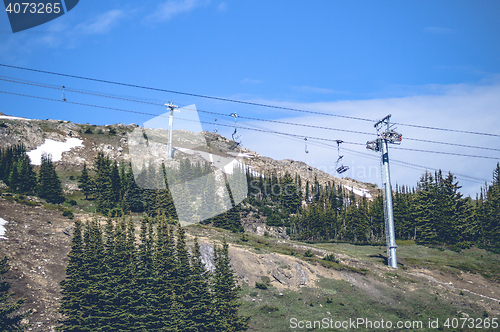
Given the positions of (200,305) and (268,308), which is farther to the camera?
(268,308)

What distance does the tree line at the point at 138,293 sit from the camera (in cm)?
3622

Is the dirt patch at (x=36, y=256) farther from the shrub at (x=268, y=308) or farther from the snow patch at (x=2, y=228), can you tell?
the shrub at (x=268, y=308)

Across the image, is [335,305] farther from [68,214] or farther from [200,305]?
[68,214]

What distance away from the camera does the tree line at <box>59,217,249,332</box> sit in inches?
1426

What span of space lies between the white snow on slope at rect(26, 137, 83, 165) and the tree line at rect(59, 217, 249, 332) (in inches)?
4259

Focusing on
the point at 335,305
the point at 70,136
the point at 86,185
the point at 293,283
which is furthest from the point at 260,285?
the point at 70,136

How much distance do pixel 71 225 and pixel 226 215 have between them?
168 ft

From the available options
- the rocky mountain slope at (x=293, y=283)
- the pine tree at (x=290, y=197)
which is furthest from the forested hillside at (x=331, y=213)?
the rocky mountain slope at (x=293, y=283)

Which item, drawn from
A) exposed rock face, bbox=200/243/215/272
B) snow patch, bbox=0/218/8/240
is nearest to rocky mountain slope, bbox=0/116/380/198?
snow patch, bbox=0/218/8/240

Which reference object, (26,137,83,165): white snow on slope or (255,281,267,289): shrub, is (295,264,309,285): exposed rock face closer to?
(255,281,267,289): shrub

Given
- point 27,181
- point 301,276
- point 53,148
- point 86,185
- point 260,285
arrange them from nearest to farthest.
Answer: point 260,285, point 301,276, point 27,181, point 86,185, point 53,148

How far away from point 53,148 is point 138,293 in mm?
130344

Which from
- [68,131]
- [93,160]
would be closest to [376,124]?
[93,160]

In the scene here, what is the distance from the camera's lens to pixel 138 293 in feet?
127
